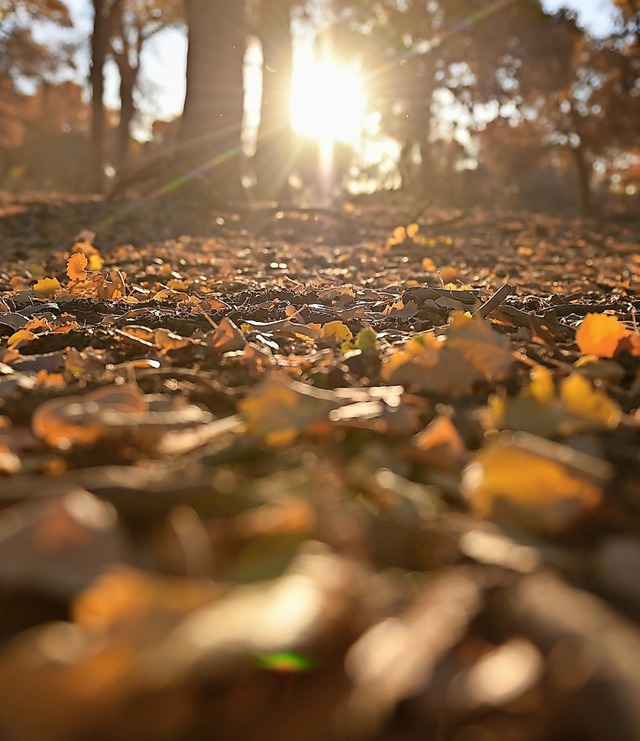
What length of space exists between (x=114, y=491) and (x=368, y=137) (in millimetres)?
31789

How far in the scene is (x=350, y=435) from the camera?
1.15 meters

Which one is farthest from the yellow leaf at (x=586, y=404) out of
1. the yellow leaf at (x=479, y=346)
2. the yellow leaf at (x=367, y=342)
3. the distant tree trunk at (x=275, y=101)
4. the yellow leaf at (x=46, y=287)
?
the distant tree trunk at (x=275, y=101)

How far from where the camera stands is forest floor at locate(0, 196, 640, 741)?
0.57 m

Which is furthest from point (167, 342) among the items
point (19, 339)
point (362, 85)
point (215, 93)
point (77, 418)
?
point (362, 85)

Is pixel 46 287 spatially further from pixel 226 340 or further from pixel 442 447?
pixel 442 447

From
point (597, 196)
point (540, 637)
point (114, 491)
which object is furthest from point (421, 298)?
point (597, 196)

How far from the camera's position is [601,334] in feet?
5.09

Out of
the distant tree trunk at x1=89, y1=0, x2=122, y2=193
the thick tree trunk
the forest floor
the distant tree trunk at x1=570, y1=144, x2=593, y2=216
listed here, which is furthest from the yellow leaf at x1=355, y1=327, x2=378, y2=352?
the thick tree trunk

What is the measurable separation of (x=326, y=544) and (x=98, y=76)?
12.9 m

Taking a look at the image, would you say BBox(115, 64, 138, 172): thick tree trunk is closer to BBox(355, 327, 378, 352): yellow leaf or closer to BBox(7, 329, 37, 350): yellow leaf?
BBox(7, 329, 37, 350): yellow leaf

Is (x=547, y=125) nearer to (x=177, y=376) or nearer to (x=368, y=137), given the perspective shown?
(x=368, y=137)

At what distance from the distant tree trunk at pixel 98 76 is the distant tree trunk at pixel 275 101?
249cm

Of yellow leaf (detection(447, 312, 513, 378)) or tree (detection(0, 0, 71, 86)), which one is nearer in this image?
yellow leaf (detection(447, 312, 513, 378))

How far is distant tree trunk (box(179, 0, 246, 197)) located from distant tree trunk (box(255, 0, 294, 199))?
3.06m
